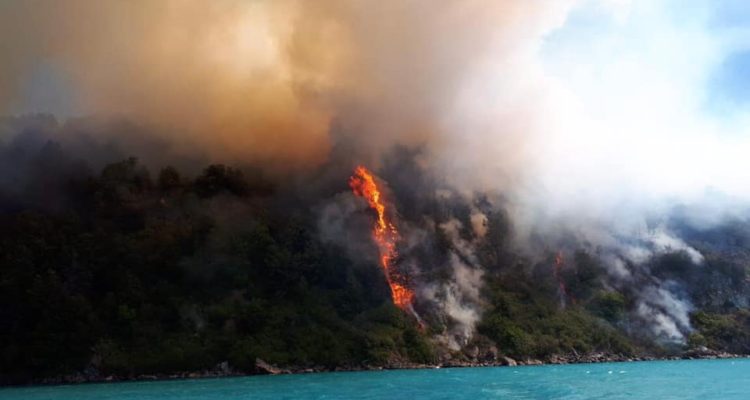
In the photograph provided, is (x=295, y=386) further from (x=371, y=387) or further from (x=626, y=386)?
(x=626, y=386)

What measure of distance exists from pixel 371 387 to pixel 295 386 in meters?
22.1

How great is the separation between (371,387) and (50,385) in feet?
361

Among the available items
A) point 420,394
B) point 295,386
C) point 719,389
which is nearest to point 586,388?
point 719,389

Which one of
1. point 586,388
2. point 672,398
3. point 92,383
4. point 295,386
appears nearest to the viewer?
point 672,398

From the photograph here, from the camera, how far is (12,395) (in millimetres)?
162000

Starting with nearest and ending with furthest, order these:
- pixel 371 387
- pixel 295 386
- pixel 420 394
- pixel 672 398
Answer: pixel 672 398 < pixel 420 394 < pixel 371 387 < pixel 295 386

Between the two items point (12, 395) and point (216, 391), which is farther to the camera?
point (12, 395)

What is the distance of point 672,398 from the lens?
110m

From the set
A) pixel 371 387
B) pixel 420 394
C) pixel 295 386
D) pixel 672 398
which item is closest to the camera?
pixel 672 398

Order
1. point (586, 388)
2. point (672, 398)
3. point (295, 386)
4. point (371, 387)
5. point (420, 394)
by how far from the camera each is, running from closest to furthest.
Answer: point (672, 398)
point (420, 394)
point (586, 388)
point (371, 387)
point (295, 386)

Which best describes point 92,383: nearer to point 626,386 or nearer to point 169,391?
point 169,391

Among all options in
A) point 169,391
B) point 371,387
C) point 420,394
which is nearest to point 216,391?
point 169,391

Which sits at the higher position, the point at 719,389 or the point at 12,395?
the point at 719,389

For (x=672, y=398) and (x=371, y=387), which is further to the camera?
(x=371, y=387)
